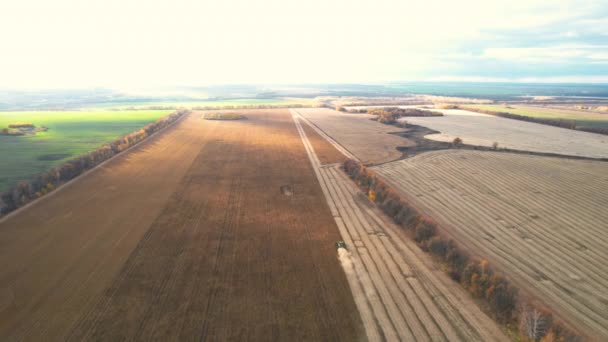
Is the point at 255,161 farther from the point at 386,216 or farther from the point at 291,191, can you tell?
the point at 386,216

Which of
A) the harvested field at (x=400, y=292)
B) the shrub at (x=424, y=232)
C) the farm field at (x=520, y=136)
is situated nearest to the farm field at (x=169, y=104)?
the farm field at (x=520, y=136)

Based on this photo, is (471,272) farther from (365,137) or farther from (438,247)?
(365,137)

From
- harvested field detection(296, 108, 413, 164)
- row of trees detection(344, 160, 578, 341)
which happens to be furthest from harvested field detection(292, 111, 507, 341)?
harvested field detection(296, 108, 413, 164)

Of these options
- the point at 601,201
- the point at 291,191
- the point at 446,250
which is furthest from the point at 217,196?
the point at 601,201

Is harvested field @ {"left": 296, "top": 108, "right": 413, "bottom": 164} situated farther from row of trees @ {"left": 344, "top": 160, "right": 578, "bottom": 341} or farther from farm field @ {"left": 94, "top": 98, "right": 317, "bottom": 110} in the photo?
farm field @ {"left": 94, "top": 98, "right": 317, "bottom": 110}

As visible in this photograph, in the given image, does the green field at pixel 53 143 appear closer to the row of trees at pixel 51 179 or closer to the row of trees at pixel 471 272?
the row of trees at pixel 51 179
